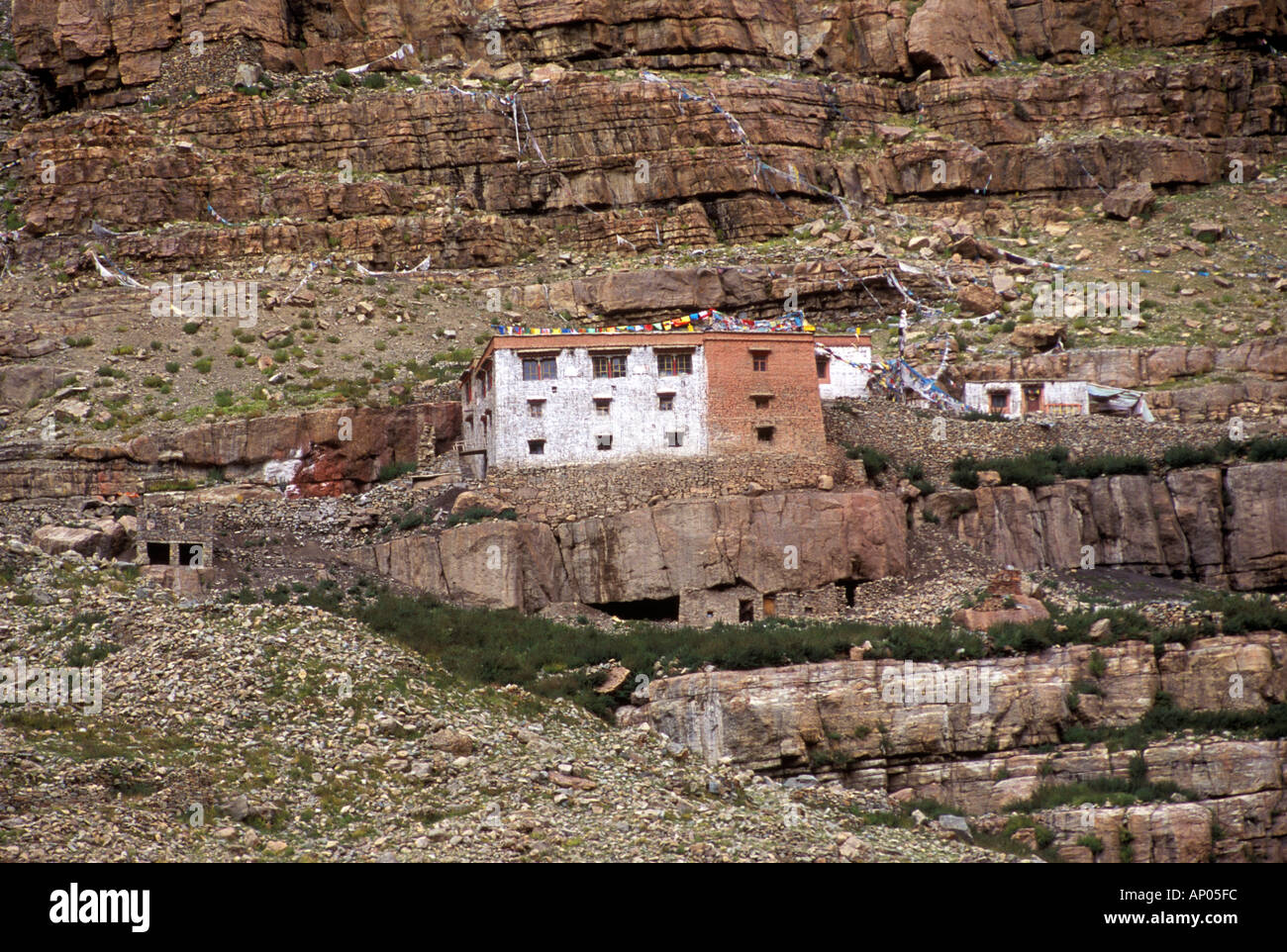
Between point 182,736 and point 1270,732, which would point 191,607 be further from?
point 1270,732

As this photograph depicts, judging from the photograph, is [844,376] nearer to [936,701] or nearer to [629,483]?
[629,483]

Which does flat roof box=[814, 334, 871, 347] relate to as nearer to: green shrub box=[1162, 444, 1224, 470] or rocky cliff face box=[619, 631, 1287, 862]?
green shrub box=[1162, 444, 1224, 470]

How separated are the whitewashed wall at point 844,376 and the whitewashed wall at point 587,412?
293 inches

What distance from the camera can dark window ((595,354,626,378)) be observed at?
60.8 m

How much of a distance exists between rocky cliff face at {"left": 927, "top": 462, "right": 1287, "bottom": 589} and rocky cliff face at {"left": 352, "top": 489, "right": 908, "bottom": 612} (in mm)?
3759

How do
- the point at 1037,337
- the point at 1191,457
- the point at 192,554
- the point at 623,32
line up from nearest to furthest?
the point at 192,554 < the point at 1191,457 < the point at 1037,337 < the point at 623,32

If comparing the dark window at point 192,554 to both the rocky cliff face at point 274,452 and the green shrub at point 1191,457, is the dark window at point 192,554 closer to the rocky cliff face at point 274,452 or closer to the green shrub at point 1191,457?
the rocky cliff face at point 274,452

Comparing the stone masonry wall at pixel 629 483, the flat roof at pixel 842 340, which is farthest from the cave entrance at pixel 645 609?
the flat roof at pixel 842 340

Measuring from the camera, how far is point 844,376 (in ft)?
221

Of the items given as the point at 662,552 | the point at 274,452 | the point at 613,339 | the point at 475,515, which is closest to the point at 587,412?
the point at 613,339

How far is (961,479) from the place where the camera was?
6341 cm

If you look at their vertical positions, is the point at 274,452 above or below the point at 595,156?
below

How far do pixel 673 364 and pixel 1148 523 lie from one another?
1444 cm

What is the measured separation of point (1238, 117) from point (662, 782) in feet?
176
